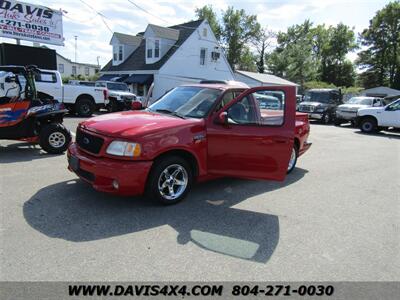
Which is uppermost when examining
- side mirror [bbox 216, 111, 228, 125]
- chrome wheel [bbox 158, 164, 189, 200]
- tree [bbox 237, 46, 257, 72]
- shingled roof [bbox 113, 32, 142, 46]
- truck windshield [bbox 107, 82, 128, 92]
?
tree [bbox 237, 46, 257, 72]

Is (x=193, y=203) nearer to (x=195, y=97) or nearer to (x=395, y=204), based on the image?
(x=195, y=97)

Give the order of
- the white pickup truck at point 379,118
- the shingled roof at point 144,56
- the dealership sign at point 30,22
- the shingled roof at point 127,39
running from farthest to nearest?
the shingled roof at point 127,39 < the shingled roof at point 144,56 < the dealership sign at point 30,22 < the white pickup truck at point 379,118

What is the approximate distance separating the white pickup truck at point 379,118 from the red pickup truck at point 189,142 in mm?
12481

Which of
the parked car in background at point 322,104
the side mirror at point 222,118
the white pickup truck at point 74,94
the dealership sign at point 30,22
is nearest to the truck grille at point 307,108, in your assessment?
the parked car in background at point 322,104

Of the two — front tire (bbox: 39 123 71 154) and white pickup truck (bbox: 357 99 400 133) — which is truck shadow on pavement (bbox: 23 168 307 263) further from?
white pickup truck (bbox: 357 99 400 133)

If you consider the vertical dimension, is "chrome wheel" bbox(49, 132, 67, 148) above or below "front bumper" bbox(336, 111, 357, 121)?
below

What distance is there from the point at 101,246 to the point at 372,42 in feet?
224

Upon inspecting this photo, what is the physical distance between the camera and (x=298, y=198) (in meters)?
5.28

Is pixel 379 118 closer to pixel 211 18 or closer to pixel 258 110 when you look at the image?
pixel 258 110

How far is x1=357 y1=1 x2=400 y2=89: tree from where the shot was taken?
2189 inches

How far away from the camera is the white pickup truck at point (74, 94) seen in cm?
1396

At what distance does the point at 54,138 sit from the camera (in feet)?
24.3

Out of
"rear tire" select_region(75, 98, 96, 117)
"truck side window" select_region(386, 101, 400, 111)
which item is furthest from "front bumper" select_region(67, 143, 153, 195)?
"truck side window" select_region(386, 101, 400, 111)

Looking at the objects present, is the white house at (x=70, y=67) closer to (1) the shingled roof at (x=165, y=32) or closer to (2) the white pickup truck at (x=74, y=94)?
(1) the shingled roof at (x=165, y=32)
